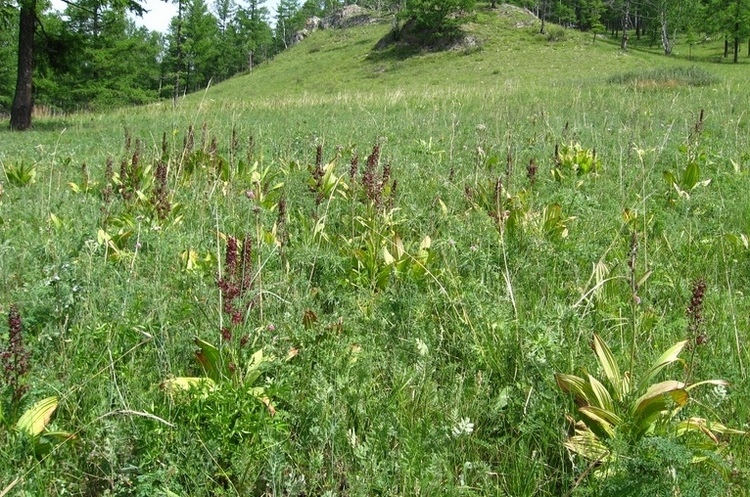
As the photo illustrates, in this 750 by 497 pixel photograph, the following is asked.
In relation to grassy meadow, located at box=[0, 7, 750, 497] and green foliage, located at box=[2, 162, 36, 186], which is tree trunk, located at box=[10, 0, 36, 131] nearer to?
green foliage, located at box=[2, 162, 36, 186]

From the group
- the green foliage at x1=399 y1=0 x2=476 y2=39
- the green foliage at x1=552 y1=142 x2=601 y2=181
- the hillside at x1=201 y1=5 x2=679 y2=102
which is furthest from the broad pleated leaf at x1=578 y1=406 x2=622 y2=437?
the green foliage at x1=399 y1=0 x2=476 y2=39

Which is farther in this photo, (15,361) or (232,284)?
(232,284)

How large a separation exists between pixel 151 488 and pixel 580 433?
1234 millimetres

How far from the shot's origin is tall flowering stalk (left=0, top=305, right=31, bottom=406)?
5.58ft

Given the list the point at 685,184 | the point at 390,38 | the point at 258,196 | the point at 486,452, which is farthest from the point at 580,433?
the point at 390,38

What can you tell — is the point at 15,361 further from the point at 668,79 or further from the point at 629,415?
the point at 668,79

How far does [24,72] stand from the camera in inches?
542

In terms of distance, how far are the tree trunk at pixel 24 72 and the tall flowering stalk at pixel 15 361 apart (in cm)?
1432

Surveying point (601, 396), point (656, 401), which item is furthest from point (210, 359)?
point (656, 401)

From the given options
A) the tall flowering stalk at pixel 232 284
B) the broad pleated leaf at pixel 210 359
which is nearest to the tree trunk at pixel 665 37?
the tall flowering stalk at pixel 232 284

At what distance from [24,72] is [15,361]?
15.0 meters

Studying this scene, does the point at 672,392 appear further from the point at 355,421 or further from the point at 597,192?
the point at 597,192

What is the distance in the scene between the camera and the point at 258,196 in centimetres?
418

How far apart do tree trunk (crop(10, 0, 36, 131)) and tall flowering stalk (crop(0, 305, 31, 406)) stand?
14324 millimetres
